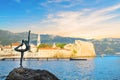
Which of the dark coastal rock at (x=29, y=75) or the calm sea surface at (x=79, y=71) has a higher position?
the dark coastal rock at (x=29, y=75)

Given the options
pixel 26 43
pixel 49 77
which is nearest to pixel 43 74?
pixel 49 77

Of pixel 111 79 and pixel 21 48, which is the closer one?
pixel 21 48

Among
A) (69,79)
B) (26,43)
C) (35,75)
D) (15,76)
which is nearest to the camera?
(35,75)

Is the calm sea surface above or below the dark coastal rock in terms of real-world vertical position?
below

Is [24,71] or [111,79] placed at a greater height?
[24,71]

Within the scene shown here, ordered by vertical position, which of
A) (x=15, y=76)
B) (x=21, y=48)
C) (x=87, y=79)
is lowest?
(x=87, y=79)

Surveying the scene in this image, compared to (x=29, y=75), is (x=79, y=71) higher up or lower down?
lower down

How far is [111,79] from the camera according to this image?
6919cm

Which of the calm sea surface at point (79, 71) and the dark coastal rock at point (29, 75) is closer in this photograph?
the dark coastal rock at point (29, 75)

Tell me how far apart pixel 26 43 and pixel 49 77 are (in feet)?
23.4

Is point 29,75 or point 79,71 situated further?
point 79,71

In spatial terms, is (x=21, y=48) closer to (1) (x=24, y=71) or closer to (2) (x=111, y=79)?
(1) (x=24, y=71)

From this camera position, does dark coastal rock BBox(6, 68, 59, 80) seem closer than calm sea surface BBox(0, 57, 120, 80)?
Yes

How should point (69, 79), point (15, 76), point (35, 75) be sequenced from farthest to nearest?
point (69, 79)
point (15, 76)
point (35, 75)
